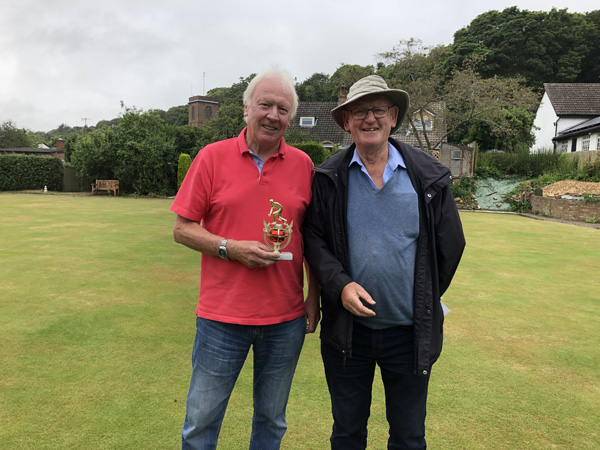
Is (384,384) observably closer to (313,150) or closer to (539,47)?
(313,150)

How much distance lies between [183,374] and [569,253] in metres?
9.74

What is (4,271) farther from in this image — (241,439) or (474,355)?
(474,355)

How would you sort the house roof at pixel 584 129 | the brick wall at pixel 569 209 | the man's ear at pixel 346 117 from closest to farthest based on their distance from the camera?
the man's ear at pixel 346 117 < the brick wall at pixel 569 209 < the house roof at pixel 584 129

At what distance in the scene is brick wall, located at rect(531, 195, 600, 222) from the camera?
17.9 m

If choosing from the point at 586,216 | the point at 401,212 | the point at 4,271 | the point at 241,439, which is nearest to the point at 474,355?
the point at 241,439

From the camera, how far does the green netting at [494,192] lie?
81.0 ft

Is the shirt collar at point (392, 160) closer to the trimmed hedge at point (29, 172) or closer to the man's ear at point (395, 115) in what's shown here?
the man's ear at point (395, 115)

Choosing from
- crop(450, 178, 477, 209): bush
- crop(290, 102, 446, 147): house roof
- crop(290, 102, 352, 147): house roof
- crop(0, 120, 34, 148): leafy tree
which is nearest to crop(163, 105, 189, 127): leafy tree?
crop(0, 120, 34, 148): leafy tree

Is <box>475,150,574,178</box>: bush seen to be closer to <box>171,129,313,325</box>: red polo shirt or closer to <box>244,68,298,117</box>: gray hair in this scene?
<box>244,68,298,117</box>: gray hair

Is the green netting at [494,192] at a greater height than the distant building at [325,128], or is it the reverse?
the distant building at [325,128]

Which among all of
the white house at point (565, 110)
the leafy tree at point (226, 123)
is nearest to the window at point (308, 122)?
the leafy tree at point (226, 123)

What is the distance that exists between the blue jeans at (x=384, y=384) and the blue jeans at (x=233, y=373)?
10.7 inches

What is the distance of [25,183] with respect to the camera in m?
33.0

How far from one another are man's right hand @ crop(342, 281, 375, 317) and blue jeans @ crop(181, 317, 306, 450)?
1.15 ft
